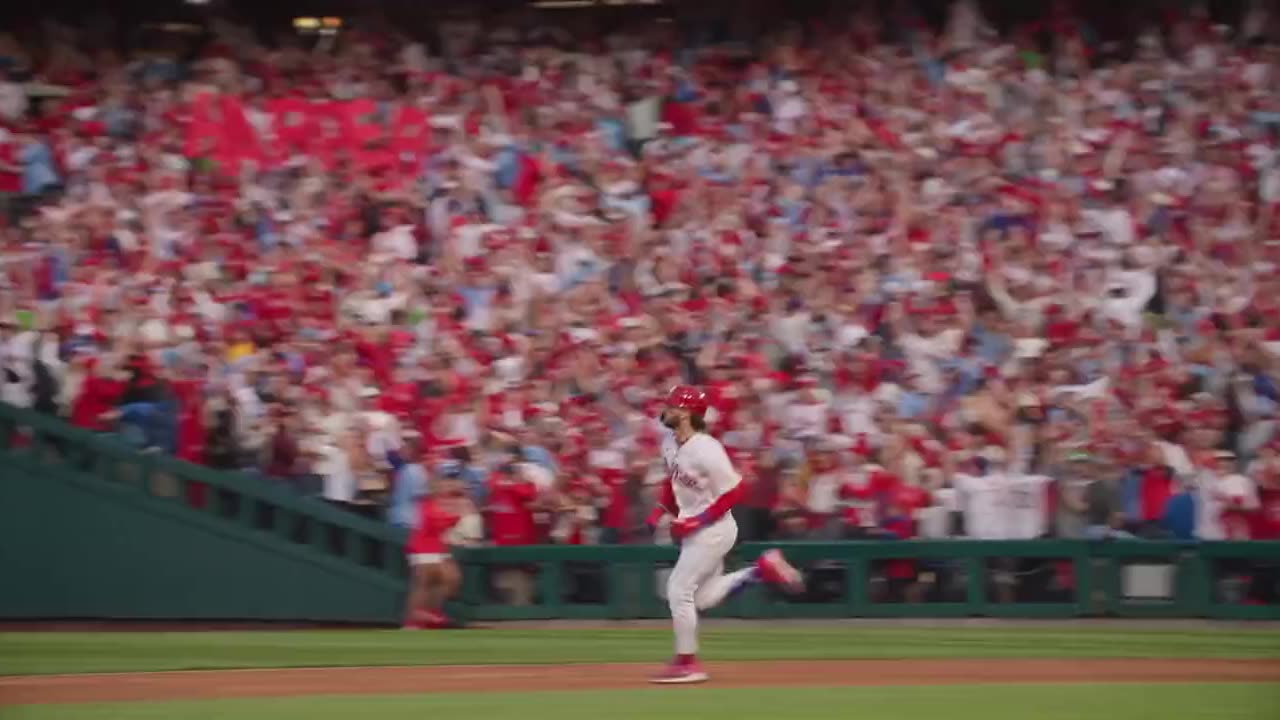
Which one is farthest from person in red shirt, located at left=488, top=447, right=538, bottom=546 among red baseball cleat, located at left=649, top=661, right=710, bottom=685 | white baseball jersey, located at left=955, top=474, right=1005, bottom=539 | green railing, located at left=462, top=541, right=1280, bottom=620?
red baseball cleat, located at left=649, top=661, right=710, bottom=685

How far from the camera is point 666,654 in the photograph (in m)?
13.7

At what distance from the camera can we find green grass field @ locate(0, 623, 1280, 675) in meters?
13.4

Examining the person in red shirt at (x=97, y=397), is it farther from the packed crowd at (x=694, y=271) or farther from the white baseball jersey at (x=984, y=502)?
the white baseball jersey at (x=984, y=502)

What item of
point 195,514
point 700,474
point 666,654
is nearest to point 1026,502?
point 666,654

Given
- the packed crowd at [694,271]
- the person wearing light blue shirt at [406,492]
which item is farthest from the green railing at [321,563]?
→ the packed crowd at [694,271]

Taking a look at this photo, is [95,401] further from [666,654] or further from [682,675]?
[682,675]

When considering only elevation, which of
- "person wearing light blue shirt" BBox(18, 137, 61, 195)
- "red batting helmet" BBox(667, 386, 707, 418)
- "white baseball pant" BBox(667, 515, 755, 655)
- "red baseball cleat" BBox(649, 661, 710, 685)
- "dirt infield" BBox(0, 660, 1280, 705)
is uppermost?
"person wearing light blue shirt" BBox(18, 137, 61, 195)

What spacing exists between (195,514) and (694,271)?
494cm

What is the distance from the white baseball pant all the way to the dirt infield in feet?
1.43

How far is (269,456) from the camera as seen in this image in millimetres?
16922

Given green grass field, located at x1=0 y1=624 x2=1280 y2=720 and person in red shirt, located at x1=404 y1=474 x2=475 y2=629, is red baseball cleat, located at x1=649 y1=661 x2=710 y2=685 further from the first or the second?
person in red shirt, located at x1=404 y1=474 x2=475 y2=629

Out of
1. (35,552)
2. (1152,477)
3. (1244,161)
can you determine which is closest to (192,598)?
(35,552)

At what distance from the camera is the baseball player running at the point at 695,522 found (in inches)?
438

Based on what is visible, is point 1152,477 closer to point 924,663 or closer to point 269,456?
point 924,663
